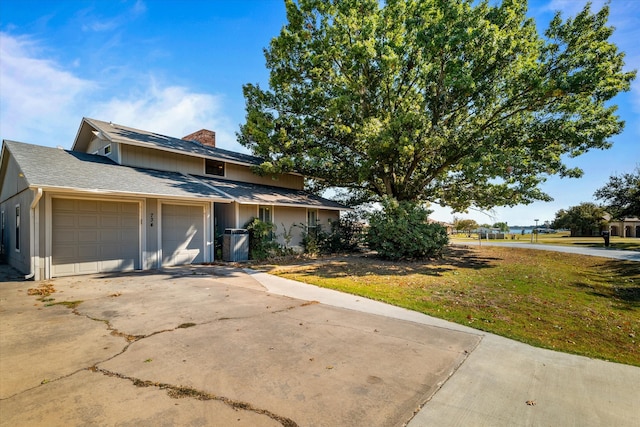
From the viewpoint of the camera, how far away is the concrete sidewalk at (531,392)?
2738 millimetres

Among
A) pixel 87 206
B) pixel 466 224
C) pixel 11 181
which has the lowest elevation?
pixel 466 224

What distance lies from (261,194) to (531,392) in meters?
13.4

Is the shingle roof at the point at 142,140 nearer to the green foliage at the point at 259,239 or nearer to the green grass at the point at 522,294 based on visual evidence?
the green foliage at the point at 259,239

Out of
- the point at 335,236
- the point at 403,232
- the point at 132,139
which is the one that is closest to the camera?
the point at 132,139

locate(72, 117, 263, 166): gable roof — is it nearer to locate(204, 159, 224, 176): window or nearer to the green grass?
locate(204, 159, 224, 176): window

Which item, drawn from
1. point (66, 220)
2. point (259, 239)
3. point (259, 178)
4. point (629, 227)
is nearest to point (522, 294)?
point (259, 239)

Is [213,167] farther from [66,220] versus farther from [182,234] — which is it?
[66,220]

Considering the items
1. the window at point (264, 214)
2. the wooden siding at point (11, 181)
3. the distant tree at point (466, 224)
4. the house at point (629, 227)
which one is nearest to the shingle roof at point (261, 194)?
the window at point (264, 214)

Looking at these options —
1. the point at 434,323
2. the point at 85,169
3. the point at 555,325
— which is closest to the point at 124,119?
the point at 85,169

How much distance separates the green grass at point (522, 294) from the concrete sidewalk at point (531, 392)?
62 cm

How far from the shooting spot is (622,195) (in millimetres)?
24828

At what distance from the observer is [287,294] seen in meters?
7.52

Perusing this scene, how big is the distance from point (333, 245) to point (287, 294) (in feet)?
33.3

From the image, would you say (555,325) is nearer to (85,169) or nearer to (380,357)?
(380,357)
